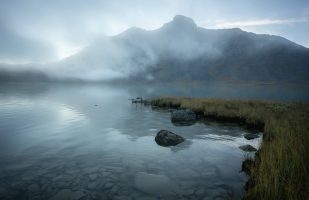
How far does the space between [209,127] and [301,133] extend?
402 inches

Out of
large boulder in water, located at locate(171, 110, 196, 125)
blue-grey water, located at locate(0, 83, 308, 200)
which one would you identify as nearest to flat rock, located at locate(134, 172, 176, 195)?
blue-grey water, located at locate(0, 83, 308, 200)

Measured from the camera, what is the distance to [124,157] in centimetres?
1316

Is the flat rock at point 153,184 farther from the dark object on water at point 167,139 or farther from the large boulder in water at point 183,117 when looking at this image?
the large boulder in water at point 183,117

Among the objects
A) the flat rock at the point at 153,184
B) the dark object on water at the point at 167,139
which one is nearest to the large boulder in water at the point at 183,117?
the dark object on water at the point at 167,139

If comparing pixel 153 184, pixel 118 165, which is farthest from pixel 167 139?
pixel 153 184

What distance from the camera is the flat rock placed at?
29.8 feet

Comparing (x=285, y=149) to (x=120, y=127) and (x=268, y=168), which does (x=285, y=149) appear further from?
(x=120, y=127)

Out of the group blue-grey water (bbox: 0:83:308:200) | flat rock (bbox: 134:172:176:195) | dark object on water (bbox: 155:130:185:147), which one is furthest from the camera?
dark object on water (bbox: 155:130:185:147)

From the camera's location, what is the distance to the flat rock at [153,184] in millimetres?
9070

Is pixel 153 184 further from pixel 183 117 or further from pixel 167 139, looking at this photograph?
pixel 183 117

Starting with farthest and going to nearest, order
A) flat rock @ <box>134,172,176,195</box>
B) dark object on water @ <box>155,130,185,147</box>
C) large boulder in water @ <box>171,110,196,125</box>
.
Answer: large boulder in water @ <box>171,110,196,125</box>
dark object on water @ <box>155,130,185,147</box>
flat rock @ <box>134,172,176,195</box>

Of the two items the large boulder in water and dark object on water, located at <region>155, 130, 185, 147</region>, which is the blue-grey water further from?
the large boulder in water

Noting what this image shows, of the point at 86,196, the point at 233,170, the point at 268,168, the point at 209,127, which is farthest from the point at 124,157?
the point at 209,127

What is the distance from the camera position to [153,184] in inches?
378
